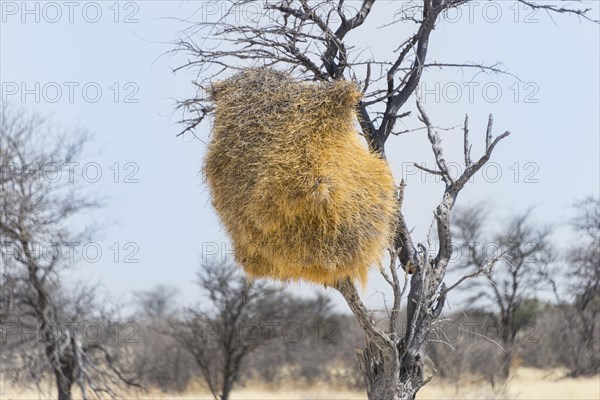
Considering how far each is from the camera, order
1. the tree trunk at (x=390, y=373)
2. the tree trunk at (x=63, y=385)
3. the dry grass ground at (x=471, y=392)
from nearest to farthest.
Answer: the tree trunk at (x=390, y=373) < the tree trunk at (x=63, y=385) < the dry grass ground at (x=471, y=392)

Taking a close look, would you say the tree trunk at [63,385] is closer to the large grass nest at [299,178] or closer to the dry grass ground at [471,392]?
the dry grass ground at [471,392]

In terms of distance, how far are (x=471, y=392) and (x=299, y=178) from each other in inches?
756

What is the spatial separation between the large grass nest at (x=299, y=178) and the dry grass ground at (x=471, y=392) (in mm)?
13793

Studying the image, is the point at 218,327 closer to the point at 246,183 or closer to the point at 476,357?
the point at 476,357

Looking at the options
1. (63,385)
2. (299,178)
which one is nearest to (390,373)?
(299,178)

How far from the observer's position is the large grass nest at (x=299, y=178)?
24.3 ft

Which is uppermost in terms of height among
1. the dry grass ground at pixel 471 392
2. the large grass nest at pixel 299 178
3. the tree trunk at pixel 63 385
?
the large grass nest at pixel 299 178

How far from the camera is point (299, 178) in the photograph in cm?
734

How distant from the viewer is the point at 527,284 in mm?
35062

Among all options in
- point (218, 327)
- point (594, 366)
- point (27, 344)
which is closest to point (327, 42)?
point (27, 344)

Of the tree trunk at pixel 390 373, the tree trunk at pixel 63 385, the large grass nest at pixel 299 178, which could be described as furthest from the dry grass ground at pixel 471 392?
the large grass nest at pixel 299 178

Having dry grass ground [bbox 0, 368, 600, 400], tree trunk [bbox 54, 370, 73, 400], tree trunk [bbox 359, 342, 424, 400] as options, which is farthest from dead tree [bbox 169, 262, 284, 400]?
tree trunk [bbox 359, 342, 424, 400]

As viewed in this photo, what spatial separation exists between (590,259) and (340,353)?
1061cm

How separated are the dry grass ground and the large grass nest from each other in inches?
543
